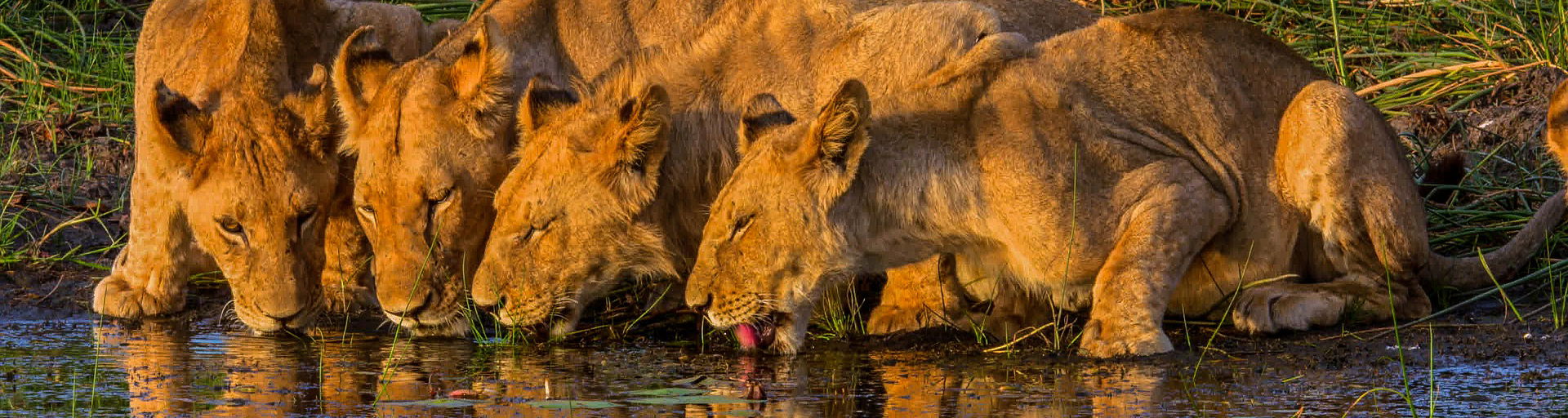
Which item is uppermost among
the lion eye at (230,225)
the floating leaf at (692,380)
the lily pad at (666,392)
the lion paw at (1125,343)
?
the lion eye at (230,225)

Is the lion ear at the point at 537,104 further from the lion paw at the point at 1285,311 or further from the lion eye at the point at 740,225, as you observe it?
the lion paw at the point at 1285,311

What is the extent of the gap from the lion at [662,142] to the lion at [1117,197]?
338 mm

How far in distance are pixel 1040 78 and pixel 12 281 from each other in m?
4.60

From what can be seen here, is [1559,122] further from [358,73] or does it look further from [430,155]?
[358,73]

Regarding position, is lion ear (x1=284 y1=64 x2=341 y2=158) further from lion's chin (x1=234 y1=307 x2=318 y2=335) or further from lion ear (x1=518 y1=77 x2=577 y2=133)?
lion ear (x1=518 y1=77 x2=577 y2=133)

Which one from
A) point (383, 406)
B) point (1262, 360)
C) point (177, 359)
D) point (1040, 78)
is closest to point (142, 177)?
point (177, 359)

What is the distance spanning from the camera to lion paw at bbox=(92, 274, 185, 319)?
27.4 ft

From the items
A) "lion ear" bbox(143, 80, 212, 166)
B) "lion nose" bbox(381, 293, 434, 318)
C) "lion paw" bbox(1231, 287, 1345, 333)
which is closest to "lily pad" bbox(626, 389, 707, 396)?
"lion nose" bbox(381, 293, 434, 318)

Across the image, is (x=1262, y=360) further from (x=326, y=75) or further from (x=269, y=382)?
(x=326, y=75)

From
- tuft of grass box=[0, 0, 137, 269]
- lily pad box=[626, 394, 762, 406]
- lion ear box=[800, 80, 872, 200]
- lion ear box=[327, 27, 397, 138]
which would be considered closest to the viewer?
lily pad box=[626, 394, 762, 406]

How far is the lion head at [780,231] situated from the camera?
22.1ft

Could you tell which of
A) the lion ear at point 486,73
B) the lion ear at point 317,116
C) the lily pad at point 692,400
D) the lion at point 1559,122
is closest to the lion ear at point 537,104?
the lion ear at point 486,73

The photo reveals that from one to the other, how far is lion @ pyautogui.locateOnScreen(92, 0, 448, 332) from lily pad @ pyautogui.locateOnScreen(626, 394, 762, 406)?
2.19 meters

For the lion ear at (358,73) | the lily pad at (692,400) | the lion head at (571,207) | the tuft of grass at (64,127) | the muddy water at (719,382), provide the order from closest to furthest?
the muddy water at (719,382), the lily pad at (692,400), the lion head at (571,207), the lion ear at (358,73), the tuft of grass at (64,127)
